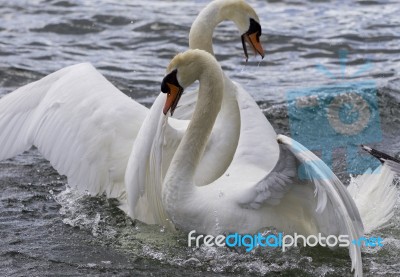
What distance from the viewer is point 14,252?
19.6 feet

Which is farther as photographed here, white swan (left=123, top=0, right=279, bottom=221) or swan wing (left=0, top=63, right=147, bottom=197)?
swan wing (left=0, top=63, right=147, bottom=197)

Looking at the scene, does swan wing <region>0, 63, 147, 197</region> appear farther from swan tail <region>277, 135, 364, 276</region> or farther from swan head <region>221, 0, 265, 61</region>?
swan tail <region>277, 135, 364, 276</region>

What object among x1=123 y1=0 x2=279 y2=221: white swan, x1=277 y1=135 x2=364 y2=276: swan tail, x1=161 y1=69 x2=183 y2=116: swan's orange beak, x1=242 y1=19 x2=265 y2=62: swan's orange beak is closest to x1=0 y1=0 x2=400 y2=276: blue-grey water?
x1=123 y1=0 x2=279 y2=221: white swan

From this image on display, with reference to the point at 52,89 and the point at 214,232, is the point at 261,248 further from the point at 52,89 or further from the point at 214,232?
the point at 52,89

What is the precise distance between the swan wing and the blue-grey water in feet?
1.23

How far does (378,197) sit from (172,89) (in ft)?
4.88

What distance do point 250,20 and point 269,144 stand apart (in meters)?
1.08

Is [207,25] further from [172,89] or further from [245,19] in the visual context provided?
[172,89]

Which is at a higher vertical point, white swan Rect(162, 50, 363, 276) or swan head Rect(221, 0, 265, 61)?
swan head Rect(221, 0, 265, 61)

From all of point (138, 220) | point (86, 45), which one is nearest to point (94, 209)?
point (138, 220)

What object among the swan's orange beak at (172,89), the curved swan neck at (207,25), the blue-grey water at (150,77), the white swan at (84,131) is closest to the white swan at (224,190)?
the swan's orange beak at (172,89)

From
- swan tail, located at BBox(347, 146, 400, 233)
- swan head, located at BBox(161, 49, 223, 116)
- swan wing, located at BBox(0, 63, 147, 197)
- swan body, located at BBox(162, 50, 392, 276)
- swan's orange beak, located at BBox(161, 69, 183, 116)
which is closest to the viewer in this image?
swan body, located at BBox(162, 50, 392, 276)

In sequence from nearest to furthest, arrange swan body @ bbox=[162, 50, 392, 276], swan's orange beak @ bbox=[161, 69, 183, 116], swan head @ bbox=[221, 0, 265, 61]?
swan body @ bbox=[162, 50, 392, 276], swan's orange beak @ bbox=[161, 69, 183, 116], swan head @ bbox=[221, 0, 265, 61]

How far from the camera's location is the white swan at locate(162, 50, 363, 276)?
5.46 meters
